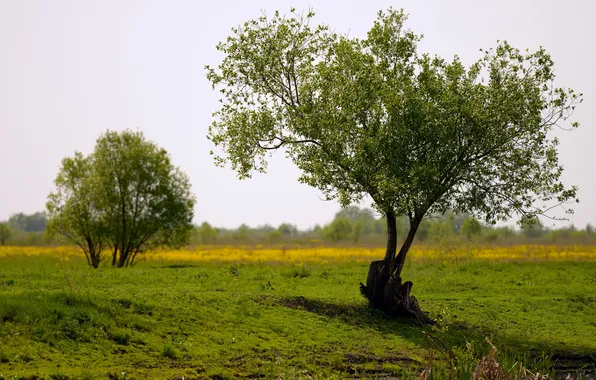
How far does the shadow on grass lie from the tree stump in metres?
0.35

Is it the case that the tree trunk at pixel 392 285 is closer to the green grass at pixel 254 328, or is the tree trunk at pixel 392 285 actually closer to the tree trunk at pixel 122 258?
the green grass at pixel 254 328

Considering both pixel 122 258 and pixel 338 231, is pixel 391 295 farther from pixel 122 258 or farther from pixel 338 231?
pixel 338 231

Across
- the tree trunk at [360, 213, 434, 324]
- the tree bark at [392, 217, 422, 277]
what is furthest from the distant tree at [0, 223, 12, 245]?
the tree bark at [392, 217, 422, 277]

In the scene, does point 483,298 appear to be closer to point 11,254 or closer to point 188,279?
point 188,279

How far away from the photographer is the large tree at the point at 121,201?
51.8 metres

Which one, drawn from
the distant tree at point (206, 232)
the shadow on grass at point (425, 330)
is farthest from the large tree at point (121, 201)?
the distant tree at point (206, 232)

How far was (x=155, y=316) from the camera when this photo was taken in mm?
22656

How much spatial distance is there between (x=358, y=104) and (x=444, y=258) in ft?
89.0

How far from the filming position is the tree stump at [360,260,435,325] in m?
27.8

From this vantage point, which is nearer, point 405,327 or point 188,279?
point 405,327

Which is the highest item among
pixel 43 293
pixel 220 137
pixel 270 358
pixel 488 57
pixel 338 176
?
pixel 488 57

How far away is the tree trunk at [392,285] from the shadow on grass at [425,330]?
40 centimetres

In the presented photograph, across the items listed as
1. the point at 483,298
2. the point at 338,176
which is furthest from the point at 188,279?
the point at 483,298

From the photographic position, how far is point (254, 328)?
23.5 m
